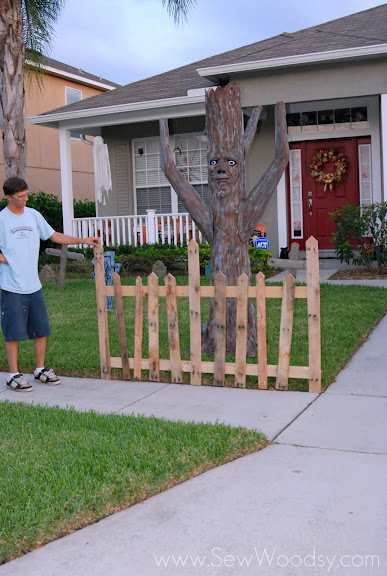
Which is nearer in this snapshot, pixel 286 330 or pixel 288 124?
pixel 286 330

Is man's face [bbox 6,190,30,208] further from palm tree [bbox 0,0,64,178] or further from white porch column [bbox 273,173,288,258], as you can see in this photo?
white porch column [bbox 273,173,288,258]

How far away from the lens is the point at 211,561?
2918 millimetres

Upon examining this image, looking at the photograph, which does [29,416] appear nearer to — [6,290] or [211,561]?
[6,290]

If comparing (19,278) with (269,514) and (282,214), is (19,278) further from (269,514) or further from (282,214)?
(282,214)

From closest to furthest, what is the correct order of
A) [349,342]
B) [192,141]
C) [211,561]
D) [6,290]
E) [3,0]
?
1. [211,561]
2. [6,290]
3. [349,342]
4. [3,0]
5. [192,141]

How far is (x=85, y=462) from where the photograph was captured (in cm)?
400

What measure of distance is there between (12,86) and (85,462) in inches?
344


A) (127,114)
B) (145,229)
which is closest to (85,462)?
(145,229)

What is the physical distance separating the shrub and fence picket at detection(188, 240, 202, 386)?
636 centimetres

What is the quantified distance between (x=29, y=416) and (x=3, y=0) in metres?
8.14

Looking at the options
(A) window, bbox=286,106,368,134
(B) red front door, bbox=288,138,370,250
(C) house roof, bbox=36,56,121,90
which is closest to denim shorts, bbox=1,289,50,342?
(B) red front door, bbox=288,138,370,250

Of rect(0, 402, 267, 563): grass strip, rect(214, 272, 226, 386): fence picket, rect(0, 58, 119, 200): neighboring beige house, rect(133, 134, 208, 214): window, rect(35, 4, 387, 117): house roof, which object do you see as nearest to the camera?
rect(0, 402, 267, 563): grass strip

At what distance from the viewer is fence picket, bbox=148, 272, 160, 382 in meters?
6.07

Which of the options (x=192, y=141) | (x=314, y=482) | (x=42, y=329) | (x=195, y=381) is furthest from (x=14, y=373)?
(x=192, y=141)
